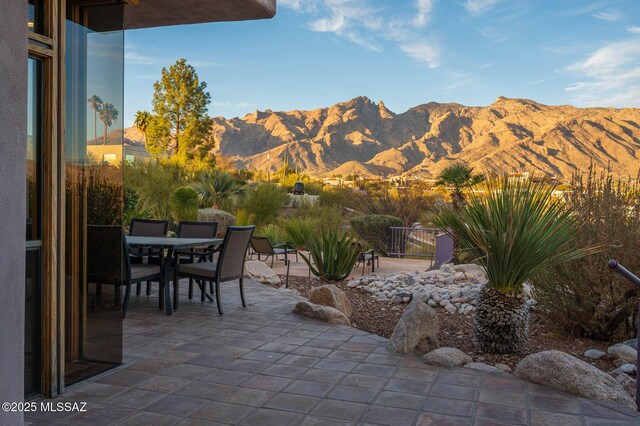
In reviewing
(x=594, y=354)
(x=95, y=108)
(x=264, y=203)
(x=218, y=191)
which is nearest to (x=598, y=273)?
(x=594, y=354)

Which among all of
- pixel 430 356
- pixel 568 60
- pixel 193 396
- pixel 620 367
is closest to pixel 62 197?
pixel 193 396

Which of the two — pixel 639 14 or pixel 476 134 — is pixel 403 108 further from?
pixel 639 14

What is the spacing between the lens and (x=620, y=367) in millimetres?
4320

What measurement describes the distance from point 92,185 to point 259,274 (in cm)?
499

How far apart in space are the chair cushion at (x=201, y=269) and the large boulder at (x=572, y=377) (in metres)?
3.06

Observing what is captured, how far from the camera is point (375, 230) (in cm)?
1606

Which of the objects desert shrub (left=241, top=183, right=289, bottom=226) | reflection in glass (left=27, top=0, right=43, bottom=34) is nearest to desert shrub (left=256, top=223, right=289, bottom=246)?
desert shrub (left=241, top=183, right=289, bottom=226)

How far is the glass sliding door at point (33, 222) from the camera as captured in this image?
306cm

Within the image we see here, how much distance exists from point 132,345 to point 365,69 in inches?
3781

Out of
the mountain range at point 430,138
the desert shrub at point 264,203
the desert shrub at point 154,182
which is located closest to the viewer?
the desert shrub at point 154,182

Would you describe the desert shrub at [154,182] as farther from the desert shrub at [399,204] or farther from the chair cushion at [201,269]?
the chair cushion at [201,269]

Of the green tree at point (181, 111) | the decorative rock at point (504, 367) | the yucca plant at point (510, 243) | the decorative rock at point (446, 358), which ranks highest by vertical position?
the green tree at point (181, 111)

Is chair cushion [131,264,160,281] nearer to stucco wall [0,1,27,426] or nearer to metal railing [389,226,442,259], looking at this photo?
stucco wall [0,1,27,426]

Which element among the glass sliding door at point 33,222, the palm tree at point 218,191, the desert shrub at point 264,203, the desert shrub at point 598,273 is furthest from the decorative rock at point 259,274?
the desert shrub at point 264,203
